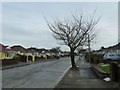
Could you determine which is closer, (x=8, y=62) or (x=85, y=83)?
(x=85, y=83)

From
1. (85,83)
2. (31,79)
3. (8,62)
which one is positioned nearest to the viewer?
(85,83)

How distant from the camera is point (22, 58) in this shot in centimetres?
4309

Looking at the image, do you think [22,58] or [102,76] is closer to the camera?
[102,76]

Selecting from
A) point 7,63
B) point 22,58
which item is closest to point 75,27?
point 7,63

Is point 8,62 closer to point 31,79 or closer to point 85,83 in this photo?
point 31,79

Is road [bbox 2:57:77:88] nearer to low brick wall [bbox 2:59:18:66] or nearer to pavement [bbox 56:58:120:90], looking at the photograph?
pavement [bbox 56:58:120:90]

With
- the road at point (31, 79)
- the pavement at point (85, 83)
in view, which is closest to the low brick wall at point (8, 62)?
the road at point (31, 79)

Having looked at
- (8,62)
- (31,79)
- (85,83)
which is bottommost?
(8,62)

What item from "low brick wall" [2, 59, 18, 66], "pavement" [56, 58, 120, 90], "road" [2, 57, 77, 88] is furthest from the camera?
"low brick wall" [2, 59, 18, 66]

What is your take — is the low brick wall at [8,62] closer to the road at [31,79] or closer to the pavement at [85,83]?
the road at [31,79]

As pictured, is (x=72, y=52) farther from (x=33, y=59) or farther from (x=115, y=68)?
(x=33, y=59)

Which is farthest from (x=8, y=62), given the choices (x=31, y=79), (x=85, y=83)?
(x=85, y=83)

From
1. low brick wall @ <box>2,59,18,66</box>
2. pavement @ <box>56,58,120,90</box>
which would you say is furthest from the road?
low brick wall @ <box>2,59,18,66</box>

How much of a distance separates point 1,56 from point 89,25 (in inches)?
1116
